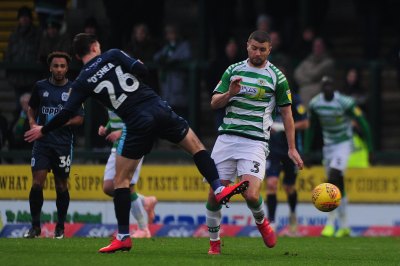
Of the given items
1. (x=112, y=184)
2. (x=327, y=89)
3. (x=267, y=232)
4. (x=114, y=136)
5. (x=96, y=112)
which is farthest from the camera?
(x=96, y=112)

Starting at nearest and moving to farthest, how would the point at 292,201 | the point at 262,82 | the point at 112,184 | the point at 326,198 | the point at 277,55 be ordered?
the point at 262,82 → the point at 326,198 → the point at 112,184 → the point at 292,201 → the point at 277,55

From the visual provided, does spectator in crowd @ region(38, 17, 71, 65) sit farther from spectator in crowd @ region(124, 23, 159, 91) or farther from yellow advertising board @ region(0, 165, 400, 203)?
yellow advertising board @ region(0, 165, 400, 203)

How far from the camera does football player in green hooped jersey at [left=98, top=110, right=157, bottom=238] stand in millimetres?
15562

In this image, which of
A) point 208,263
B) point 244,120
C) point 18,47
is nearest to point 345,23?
point 18,47

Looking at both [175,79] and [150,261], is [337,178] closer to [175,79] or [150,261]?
[175,79]

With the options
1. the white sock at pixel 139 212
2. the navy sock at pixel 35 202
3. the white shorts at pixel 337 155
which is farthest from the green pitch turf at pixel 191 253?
the white shorts at pixel 337 155

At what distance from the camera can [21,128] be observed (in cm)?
1925

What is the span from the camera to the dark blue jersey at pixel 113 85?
11711 millimetres

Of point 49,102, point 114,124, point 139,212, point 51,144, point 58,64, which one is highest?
point 58,64

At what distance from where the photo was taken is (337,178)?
1850 centimetres

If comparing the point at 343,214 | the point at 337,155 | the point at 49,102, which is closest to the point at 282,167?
the point at 337,155

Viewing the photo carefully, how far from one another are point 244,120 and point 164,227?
6.41 m

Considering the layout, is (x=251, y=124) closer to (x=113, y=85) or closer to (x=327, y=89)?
(x=113, y=85)

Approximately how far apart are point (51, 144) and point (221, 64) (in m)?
5.70
